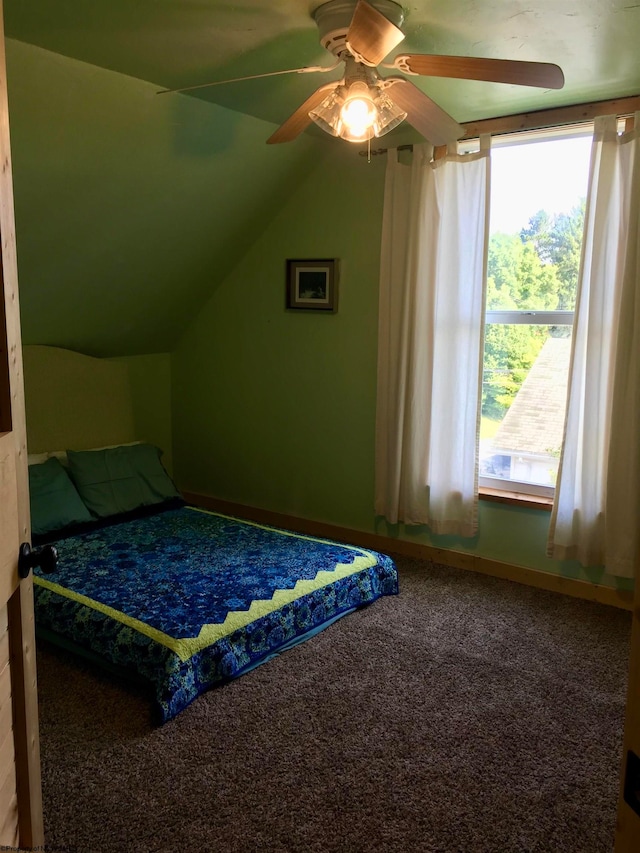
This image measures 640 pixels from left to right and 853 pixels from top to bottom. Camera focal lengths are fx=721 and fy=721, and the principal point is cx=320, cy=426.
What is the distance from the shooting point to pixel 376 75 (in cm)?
241

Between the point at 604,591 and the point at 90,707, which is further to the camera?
the point at 604,591

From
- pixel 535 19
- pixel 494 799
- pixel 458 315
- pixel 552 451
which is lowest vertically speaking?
pixel 494 799

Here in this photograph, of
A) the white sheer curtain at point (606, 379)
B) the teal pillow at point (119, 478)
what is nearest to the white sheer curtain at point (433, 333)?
the white sheer curtain at point (606, 379)

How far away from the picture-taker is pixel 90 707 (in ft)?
8.61

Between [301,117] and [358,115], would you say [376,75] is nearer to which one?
[358,115]

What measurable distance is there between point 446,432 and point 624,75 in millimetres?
1813

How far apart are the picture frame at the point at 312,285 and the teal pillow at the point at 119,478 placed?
1.30 meters

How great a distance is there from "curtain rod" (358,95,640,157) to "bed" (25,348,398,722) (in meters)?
2.21

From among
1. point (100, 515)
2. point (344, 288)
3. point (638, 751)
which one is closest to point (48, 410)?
point (100, 515)

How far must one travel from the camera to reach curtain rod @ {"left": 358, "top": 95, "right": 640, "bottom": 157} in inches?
127

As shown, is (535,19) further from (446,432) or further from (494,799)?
(494,799)

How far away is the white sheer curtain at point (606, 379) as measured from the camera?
10.6 ft

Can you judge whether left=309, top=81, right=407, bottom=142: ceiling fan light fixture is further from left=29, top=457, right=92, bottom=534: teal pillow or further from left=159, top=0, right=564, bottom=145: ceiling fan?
left=29, top=457, right=92, bottom=534: teal pillow

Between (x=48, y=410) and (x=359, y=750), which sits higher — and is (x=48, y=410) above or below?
above
